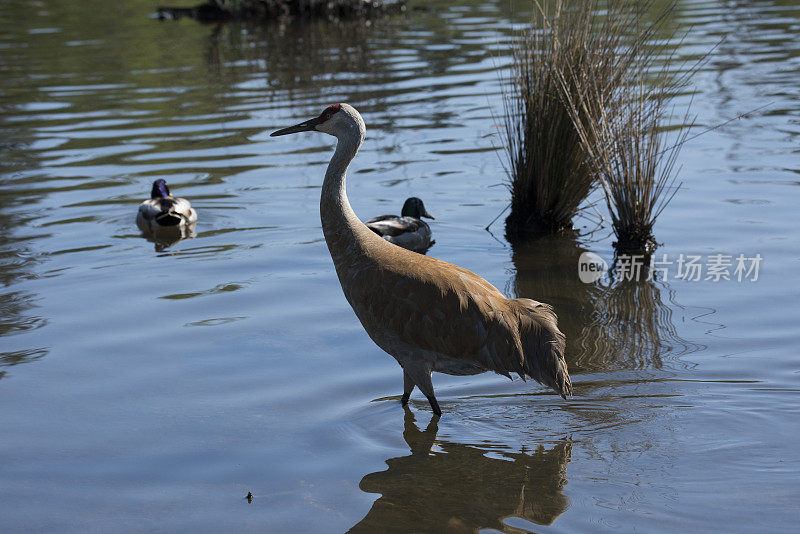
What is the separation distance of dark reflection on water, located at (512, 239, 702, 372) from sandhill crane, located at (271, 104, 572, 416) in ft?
3.41

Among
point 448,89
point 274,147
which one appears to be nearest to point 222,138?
point 274,147

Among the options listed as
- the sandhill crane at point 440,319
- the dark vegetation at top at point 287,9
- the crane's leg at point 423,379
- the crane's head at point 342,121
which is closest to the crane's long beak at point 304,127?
the crane's head at point 342,121

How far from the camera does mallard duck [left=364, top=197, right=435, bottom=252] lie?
9.81 m

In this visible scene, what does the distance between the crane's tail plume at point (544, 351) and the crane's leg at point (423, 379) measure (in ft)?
2.13

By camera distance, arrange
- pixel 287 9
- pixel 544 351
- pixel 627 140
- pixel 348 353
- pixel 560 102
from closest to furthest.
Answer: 1. pixel 544 351
2. pixel 348 353
3. pixel 627 140
4. pixel 560 102
5. pixel 287 9

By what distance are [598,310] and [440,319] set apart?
255cm

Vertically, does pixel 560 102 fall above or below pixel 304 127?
below

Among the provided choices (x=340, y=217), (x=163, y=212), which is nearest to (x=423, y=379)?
(x=340, y=217)

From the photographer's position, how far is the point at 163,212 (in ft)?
35.1

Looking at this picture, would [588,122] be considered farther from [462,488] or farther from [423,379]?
[462,488]

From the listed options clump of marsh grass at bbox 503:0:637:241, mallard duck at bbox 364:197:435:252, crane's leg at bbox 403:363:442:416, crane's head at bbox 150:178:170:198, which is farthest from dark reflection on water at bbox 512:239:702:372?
crane's head at bbox 150:178:170:198

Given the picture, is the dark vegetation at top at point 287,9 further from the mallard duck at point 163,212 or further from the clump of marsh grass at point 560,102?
the clump of marsh grass at point 560,102

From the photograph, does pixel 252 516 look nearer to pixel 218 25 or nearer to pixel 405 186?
pixel 405 186

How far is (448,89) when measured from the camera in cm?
1764
